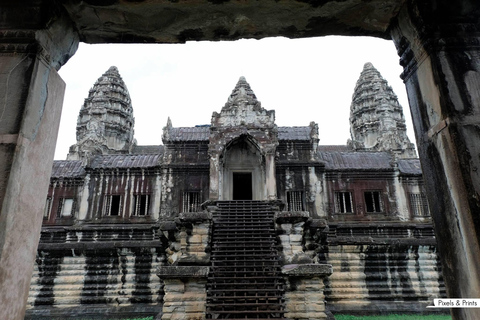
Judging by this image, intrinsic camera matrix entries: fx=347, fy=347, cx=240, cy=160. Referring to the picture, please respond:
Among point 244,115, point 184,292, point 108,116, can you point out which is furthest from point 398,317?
point 108,116

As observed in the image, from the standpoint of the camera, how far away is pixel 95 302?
11.1 metres

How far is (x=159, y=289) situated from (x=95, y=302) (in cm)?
205

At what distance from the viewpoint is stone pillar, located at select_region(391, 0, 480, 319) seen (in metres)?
2.38

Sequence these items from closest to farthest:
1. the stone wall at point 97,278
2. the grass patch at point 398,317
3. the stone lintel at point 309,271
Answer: the stone lintel at point 309,271 < the grass patch at point 398,317 < the stone wall at point 97,278

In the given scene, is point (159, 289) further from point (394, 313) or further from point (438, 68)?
point (438, 68)

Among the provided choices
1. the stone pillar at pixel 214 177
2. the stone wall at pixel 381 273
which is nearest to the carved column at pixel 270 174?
the stone pillar at pixel 214 177

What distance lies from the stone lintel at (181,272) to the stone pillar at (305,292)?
1.99 metres

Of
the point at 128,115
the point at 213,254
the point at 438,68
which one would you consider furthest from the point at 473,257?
the point at 128,115

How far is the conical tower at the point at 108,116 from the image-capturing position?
35500mm

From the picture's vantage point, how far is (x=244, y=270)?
9328mm

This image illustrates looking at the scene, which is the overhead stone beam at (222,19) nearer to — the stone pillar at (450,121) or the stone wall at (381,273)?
the stone pillar at (450,121)

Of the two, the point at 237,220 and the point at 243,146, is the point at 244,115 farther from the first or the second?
the point at 237,220

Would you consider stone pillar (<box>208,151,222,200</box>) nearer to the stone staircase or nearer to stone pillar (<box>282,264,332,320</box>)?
the stone staircase

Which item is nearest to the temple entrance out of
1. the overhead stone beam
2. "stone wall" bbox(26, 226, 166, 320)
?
"stone wall" bbox(26, 226, 166, 320)
